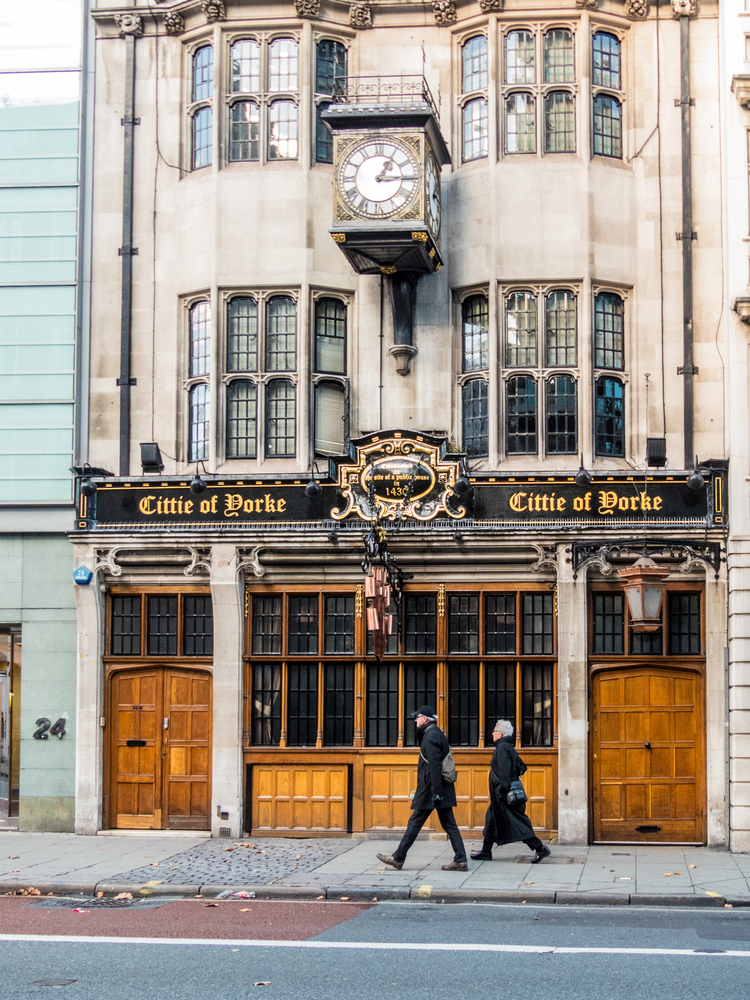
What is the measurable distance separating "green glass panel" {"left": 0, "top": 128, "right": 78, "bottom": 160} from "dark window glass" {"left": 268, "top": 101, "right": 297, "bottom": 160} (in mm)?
3276

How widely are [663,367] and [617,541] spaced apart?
9.27 feet

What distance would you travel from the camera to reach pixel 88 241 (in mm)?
20141

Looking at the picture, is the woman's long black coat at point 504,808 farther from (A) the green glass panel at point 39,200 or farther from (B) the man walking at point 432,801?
(A) the green glass panel at point 39,200

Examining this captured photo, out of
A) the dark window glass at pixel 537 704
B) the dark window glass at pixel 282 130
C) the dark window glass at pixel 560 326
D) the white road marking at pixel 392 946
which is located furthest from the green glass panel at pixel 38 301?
the white road marking at pixel 392 946

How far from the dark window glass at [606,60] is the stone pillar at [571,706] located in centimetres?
725

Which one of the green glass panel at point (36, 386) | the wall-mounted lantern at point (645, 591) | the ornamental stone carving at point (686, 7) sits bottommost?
the wall-mounted lantern at point (645, 591)

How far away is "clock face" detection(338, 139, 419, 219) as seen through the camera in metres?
18.0

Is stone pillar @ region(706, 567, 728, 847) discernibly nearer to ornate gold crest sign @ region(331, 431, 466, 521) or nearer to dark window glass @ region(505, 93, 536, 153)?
ornate gold crest sign @ region(331, 431, 466, 521)

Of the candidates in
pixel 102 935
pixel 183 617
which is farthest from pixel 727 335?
pixel 102 935

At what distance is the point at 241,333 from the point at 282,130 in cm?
326

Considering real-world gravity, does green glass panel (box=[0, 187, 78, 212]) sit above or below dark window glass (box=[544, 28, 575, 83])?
below

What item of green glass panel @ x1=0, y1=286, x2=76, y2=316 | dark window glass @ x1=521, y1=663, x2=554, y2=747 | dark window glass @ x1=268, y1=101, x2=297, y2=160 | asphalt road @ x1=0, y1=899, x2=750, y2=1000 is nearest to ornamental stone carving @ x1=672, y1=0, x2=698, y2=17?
dark window glass @ x1=268, y1=101, x2=297, y2=160

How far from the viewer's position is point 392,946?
1105cm

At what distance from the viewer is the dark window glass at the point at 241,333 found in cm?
1956
